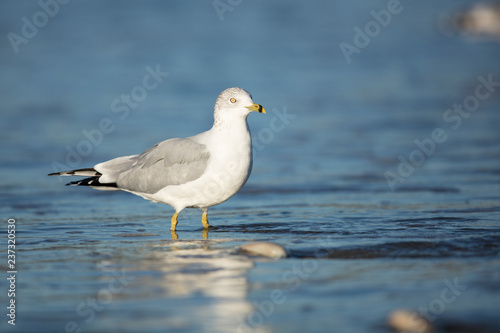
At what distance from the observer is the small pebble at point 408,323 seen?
160 inches

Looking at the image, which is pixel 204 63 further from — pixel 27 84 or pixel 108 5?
pixel 108 5

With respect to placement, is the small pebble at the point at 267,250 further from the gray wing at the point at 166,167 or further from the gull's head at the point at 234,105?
the gull's head at the point at 234,105

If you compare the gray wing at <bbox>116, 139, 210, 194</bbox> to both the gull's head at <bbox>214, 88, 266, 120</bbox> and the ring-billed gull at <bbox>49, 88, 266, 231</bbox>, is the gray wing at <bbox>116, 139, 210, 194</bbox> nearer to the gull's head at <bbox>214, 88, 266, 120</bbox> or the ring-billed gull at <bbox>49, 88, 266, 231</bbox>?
the ring-billed gull at <bbox>49, 88, 266, 231</bbox>

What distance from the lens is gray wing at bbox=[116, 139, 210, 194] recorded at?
7.02 meters

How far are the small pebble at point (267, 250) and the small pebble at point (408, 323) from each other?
176 centimetres

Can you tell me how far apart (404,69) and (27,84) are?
9.38 meters

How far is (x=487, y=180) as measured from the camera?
9.39 m

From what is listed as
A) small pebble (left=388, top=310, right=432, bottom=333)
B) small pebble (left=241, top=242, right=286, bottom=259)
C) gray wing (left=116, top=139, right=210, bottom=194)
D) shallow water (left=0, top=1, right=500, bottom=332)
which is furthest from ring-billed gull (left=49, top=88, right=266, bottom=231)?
small pebble (left=388, top=310, right=432, bottom=333)

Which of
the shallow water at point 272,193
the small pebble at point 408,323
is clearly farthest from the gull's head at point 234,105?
the small pebble at point 408,323

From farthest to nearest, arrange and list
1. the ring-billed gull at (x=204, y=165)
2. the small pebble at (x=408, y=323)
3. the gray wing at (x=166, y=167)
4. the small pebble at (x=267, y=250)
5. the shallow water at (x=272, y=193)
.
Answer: the gray wing at (x=166, y=167) < the ring-billed gull at (x=204, y=165) < the small pebble at (x=267, y=250) < the shallow water at (x=272, y=193) < the small pebble at (x=408, y=323)

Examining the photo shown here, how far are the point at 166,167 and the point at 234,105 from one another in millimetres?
882

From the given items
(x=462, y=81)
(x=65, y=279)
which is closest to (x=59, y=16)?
(x=462, y=81)

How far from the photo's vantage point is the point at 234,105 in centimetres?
708

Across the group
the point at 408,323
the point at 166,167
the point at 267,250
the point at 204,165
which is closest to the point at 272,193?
the point at 166,167
